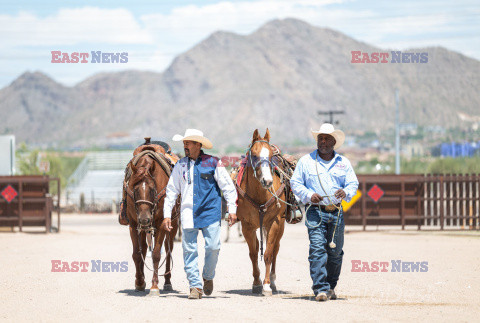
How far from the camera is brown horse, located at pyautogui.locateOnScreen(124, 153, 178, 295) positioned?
1248 centimetres

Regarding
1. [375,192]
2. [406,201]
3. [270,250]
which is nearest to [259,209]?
[270,250]

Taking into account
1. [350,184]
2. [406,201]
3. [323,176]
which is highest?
[323,176]

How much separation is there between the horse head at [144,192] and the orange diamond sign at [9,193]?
17.6 meters

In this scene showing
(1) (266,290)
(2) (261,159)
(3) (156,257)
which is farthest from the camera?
(3) (156,257)

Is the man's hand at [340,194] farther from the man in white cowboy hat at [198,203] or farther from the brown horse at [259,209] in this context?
the man in white cowboy hat at [198,203]

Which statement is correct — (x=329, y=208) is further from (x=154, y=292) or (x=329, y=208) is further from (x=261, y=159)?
(x=154, y=292)

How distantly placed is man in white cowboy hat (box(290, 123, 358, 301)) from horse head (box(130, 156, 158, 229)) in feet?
7.27

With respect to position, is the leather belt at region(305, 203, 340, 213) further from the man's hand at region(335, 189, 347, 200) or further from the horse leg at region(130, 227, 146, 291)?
the horse leg at region(130, 227, 146, 291)

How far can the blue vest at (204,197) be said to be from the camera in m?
11.9

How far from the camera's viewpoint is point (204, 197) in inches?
470

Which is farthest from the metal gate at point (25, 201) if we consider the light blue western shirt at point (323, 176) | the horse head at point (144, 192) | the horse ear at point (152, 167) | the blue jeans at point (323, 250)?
the blue jeans at point (323, 250)

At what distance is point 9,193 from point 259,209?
60.1 feet

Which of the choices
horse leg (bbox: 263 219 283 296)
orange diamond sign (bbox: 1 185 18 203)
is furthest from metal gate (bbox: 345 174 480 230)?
horse leg (bbox: 263 219 283 296)

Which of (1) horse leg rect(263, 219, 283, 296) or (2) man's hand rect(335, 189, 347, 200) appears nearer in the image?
(2) man's hand rect(335, 189, 347, 200)
